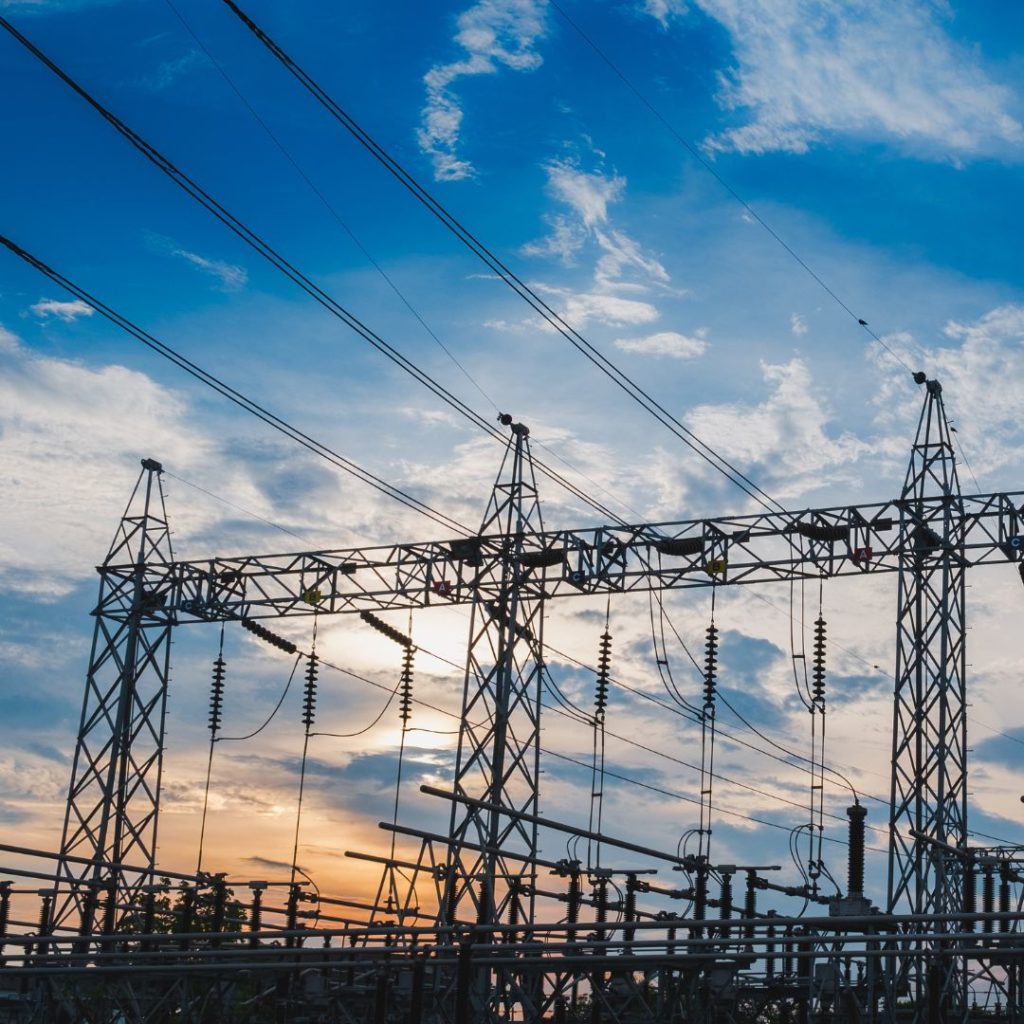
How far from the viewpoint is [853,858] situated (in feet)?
74.4

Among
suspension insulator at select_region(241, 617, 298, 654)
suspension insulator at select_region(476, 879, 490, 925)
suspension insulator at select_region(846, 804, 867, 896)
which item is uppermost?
suspension insulator at select_region(241, 617, 298, 654)

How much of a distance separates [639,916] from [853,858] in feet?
18.8

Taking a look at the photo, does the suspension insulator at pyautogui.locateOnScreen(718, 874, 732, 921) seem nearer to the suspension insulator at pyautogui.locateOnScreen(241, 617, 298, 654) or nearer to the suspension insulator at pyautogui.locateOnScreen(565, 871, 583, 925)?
the suspension insulator at pyautogui.locateOnScreen(565, 871, 583, 925)

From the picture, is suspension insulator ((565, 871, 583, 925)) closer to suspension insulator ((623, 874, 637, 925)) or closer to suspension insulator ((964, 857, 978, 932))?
suspension insulator ((623, 874, 637, 925))

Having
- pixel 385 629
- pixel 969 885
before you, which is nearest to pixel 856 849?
pixel 969 885

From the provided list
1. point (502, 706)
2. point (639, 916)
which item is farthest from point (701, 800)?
point (502, 706)

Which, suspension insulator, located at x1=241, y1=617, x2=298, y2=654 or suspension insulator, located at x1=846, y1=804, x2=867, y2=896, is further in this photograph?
suspension insulator, located at x1=241, y1=617, x2=298, y2=654

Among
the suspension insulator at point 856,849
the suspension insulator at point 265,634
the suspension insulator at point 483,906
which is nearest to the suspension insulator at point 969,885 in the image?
the suspension insulator at point 856,849

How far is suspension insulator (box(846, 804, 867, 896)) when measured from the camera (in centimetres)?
2230

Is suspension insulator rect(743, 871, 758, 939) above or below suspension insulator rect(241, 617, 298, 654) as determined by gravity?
below

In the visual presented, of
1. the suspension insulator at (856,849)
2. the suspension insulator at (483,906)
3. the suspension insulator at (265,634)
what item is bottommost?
the suspension insulator at (483,906)

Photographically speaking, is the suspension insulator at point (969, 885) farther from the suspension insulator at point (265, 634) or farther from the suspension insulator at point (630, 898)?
the suspension insulator at point (265, 634)

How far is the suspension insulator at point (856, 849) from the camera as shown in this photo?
878 inches

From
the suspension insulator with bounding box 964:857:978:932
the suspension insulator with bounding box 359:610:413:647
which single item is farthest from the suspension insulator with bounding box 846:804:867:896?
the suspension insulator with bounding box 359:610:413:647
